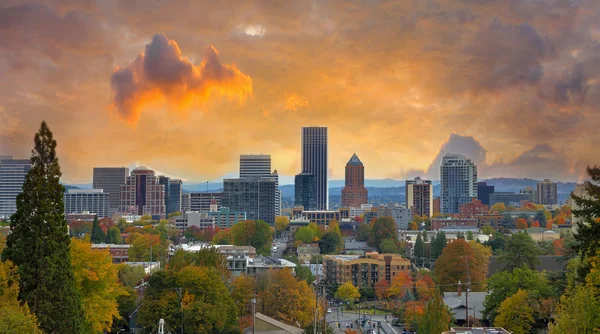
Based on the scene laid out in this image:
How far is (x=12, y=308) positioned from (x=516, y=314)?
2229 centimetres

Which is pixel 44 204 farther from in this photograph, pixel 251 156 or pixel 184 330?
pixel 251 156

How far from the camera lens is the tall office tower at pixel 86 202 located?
185 meters

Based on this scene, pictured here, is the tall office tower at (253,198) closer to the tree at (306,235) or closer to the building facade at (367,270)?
the tree at (306,235)

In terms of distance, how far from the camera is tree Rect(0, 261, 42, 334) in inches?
743

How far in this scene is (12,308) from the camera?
19.5 m

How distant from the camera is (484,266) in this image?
55.0 m

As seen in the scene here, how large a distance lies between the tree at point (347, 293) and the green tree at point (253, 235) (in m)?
32.7

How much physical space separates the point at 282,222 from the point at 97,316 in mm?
121872

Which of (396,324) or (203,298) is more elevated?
(203,298)

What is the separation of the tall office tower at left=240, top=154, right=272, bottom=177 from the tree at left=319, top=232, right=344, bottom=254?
92.5 metres

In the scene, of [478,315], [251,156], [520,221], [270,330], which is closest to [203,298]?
[270,330]

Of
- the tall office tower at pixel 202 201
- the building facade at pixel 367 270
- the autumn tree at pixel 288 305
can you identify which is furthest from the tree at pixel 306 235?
the tall office tower at pixel 202 201

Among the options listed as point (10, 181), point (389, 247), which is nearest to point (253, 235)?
point (389, 247)

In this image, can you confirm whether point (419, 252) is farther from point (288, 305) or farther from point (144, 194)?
point (144, 194)
